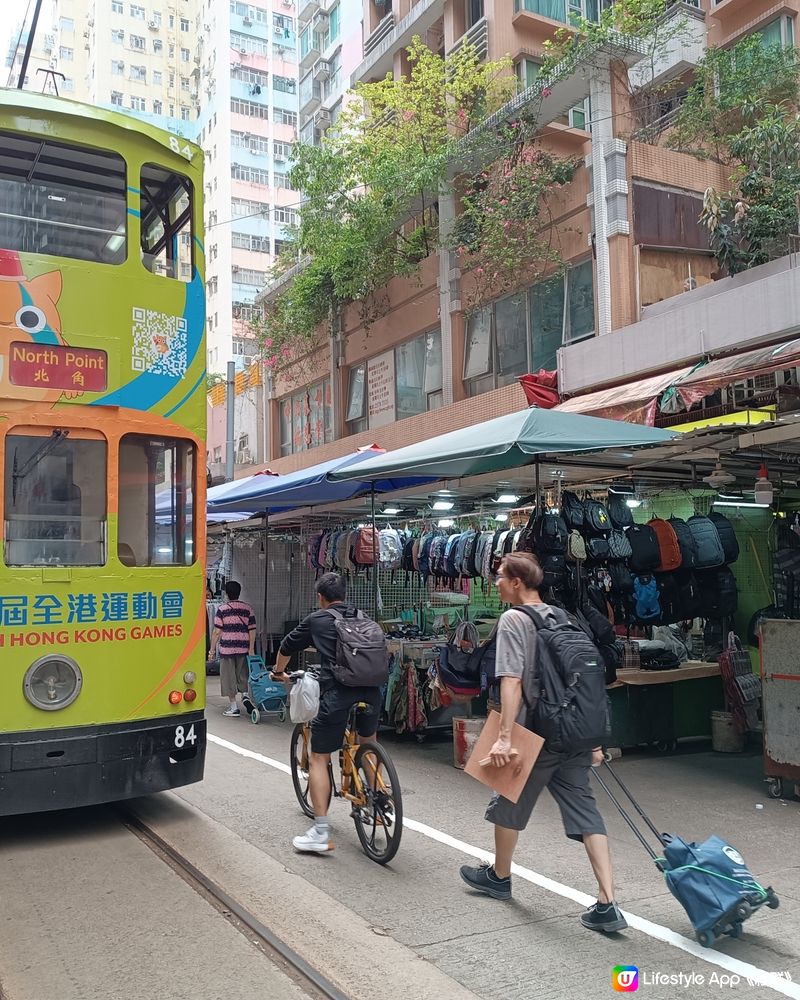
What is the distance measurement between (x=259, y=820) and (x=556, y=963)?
3257mm

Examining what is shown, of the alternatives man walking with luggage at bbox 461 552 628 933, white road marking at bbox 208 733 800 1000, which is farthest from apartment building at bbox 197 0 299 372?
man walking with luggage at bbox 461 552 628 933

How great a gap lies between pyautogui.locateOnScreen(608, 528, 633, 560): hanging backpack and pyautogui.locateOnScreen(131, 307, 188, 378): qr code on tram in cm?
396

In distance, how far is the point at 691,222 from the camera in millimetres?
15742

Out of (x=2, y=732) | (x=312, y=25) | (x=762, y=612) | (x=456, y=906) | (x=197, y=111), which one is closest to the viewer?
(x=456, y=906)

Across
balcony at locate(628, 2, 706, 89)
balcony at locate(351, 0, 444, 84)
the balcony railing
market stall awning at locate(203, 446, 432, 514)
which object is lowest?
market stall awning at locate(203, 446, 432, 514)

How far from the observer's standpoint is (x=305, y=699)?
20.4ft

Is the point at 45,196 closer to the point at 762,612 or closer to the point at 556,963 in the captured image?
the point at 556,963

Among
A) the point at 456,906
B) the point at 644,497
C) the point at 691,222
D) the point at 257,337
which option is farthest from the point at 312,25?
the point at 456,906

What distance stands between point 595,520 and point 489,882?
3.81 m

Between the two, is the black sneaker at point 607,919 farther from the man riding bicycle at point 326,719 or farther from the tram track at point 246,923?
the man riding bicycle at point 326,719

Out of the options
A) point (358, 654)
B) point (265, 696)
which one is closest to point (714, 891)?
point (358, 654)

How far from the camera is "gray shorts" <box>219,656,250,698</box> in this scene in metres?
12.3

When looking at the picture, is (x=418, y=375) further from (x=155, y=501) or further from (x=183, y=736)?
(x=183, y=736)

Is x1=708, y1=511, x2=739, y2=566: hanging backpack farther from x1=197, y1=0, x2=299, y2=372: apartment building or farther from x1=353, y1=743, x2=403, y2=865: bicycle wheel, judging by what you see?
x1=197, y1=0, x2=299, y2=372: apartment building
